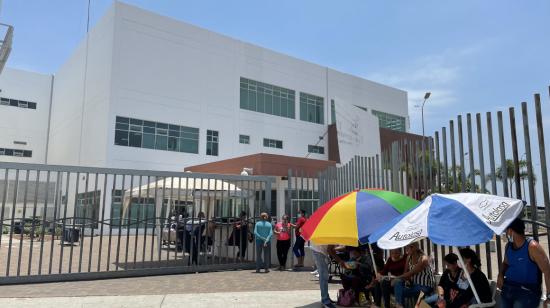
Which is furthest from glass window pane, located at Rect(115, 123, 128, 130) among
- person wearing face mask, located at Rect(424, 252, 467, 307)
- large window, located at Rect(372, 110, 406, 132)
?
person wearing face mask, located at Rect(424, 252, 467, 307)

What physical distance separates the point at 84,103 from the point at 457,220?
3422 cm

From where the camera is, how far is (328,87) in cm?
4312

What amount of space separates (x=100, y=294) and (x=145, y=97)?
24424 mm

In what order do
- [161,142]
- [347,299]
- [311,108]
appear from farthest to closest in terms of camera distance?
[311,108] < [161,142] < [347,299]

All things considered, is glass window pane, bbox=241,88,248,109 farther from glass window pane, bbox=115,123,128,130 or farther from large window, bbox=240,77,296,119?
glass window pane, bbox=115,123,128,130

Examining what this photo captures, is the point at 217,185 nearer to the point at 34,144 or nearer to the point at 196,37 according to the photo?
the point at 196,37

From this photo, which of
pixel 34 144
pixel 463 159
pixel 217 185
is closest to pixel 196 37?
pixel 34 144

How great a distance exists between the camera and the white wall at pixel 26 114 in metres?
39.5

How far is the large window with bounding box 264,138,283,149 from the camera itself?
37625 millimetres

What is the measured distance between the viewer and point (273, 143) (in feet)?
125

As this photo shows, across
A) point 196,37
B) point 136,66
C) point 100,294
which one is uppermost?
point 196,37

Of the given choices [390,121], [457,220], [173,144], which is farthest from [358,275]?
[390,121]

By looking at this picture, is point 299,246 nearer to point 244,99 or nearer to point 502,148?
point 502,148

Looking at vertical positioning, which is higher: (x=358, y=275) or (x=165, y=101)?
(x=165, y=101)
